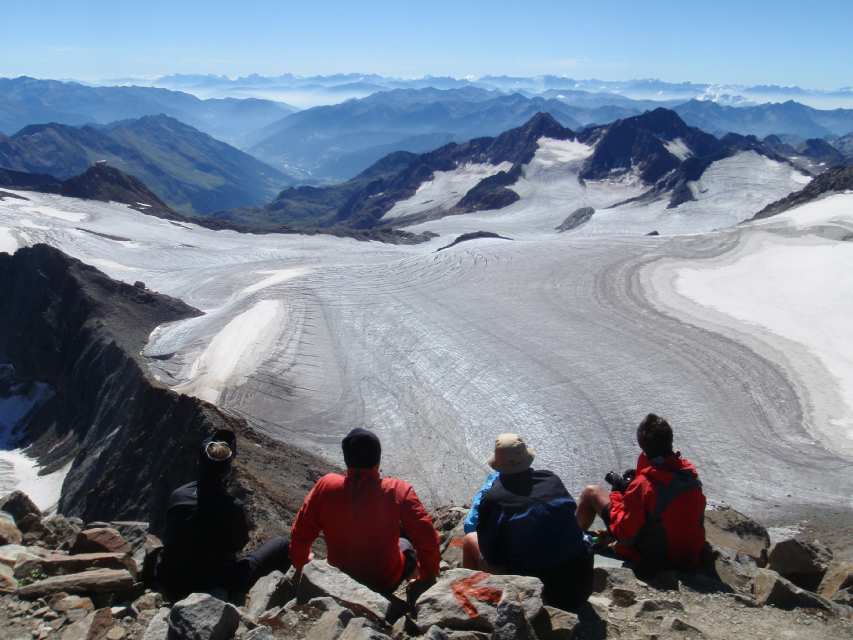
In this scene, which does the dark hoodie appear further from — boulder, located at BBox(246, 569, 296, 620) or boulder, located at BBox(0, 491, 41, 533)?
boulder, located at BBox(0, 491, 41, 533)

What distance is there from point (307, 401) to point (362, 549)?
17130mm

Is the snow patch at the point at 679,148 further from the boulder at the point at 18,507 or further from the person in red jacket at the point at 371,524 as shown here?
the person in red jacket at the point at 371,524

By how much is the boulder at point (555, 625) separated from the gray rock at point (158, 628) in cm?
299

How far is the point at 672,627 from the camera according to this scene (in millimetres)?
6973

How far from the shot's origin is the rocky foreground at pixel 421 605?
6210 millimetres

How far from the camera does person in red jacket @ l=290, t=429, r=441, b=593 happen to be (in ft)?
24.5

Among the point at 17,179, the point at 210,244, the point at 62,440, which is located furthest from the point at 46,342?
the point at 17,179

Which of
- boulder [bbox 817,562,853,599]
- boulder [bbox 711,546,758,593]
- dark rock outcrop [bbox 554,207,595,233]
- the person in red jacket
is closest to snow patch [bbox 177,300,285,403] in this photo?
the person in red jacket

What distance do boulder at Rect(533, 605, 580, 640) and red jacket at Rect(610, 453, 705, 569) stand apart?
211 cm

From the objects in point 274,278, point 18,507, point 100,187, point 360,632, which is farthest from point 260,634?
point 100,187

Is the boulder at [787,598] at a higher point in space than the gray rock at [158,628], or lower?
lower

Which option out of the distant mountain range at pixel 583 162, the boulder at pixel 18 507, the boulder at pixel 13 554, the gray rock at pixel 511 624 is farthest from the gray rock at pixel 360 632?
the distant mountain range at pixel 583 162

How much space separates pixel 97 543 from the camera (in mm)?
9008

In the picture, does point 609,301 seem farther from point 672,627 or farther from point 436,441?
point 672,627
